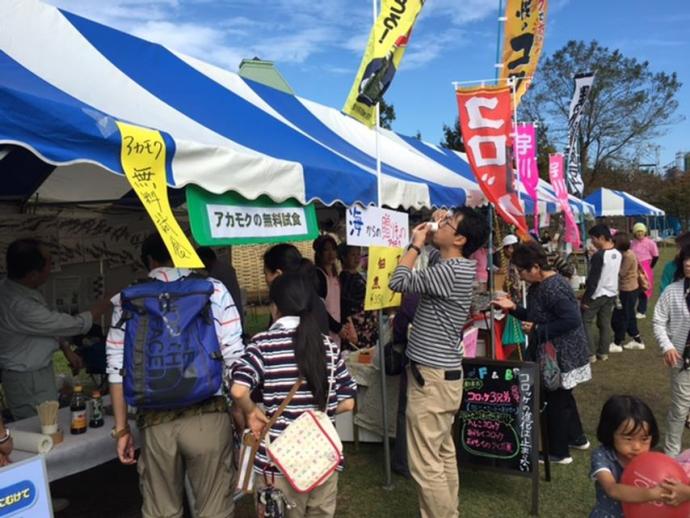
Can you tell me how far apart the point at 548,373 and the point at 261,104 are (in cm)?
317

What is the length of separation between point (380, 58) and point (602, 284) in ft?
16.2

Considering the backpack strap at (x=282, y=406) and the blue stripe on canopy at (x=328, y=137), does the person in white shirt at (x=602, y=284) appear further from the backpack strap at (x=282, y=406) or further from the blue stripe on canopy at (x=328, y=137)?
the backpack strap at (x=282, y=406)

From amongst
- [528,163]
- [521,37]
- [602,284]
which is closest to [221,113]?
[528,163]

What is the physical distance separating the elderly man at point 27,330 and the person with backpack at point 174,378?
2.79 ft

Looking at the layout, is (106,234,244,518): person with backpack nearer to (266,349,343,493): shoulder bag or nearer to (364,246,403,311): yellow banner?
(266,349,343,493): shoulder bag

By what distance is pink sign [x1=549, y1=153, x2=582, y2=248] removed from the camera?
7.24 m

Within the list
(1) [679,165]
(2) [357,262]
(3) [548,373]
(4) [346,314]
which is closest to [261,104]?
(2) [357,262]

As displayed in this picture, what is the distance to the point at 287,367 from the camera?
83.4 inches

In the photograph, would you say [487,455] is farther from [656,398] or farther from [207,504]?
[656,398]

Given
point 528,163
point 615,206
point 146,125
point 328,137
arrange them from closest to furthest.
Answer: point 146,125, point 328,137, point 528,163, point 615,206

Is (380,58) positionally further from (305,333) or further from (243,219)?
(305,333)

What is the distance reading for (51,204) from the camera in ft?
15.0

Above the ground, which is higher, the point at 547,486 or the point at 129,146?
the point at 129,146

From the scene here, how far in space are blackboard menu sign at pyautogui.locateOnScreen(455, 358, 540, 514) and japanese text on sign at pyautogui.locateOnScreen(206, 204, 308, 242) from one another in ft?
4.81
